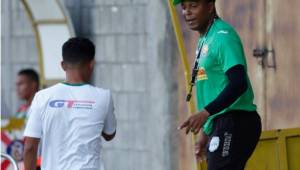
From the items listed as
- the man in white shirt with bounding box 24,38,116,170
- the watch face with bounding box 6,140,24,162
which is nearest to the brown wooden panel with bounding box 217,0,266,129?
the watch face with bounding box 6,140,24,162

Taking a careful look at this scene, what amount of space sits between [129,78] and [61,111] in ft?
16.0

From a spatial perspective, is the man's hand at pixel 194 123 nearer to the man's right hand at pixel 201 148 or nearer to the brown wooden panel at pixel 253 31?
the man's right hand at pixel 201 148

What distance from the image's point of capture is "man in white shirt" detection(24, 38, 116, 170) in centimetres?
702

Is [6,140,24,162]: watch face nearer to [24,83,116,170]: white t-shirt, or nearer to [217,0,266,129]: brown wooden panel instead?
[217,0,266,129]: brown wooden panel

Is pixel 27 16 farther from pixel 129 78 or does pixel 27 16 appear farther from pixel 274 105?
pixel 274 105

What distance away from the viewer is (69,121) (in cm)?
703

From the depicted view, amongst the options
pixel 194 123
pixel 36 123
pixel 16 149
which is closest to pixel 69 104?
pixel 36 123

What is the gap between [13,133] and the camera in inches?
477

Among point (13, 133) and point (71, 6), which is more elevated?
point (71, 6)

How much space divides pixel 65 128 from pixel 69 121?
0.17 feet

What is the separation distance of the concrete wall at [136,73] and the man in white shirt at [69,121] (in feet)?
13.9

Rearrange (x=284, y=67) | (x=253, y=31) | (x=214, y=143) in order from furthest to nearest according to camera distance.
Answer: (x=253, y=31) < (x=284, y=67) < (x=214, y=143)

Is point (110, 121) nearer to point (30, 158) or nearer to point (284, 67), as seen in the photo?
point (30, 158)

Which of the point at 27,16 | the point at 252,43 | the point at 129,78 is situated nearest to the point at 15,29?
the point at 27,16
